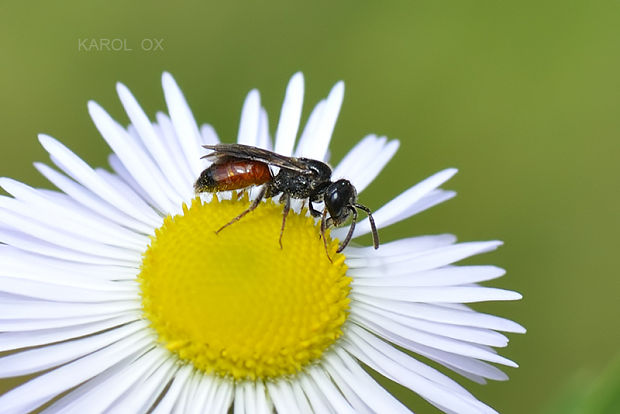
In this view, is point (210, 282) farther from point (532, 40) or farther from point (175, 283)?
point (532, 40)

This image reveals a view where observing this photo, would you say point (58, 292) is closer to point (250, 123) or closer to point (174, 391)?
point (174, 391)

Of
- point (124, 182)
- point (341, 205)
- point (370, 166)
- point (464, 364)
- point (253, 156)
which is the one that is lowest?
point (464, 364)

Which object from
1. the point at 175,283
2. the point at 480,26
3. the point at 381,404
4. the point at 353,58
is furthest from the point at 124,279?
the point at 480,26

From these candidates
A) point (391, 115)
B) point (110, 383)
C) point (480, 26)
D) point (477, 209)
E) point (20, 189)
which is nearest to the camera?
point (110, 383)

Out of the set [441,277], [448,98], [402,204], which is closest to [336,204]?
[402,204]

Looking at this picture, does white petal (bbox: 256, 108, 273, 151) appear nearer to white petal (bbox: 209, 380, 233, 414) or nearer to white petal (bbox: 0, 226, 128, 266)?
white petal (bbox: 0, 226, 128, 266)

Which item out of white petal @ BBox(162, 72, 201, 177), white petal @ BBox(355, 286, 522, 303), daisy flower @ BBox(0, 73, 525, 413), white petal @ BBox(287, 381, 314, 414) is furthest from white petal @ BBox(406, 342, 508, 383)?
white petal @ BBox(162, 72, 201, 177)

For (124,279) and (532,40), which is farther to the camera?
(532,40)

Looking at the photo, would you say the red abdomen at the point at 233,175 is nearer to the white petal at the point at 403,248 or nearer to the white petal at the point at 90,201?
the white petal at the point at 90,201
